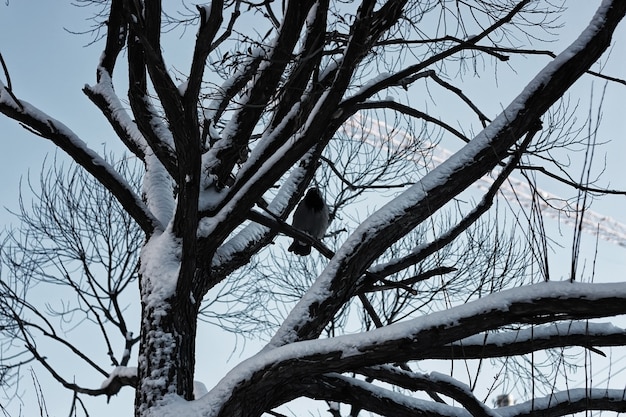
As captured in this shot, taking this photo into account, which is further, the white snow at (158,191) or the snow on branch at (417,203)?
the white snow at (158,191)

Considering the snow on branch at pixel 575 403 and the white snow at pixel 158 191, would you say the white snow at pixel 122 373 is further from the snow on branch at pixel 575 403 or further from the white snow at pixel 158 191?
the snow on branch at pixel 575 403

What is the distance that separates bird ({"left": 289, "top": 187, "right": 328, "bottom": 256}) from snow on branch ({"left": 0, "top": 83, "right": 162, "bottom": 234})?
9.81ft

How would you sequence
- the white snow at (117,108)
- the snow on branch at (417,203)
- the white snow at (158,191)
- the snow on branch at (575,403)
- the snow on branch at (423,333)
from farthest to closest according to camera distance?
the white snow at (117,108) < the white snow at (158,191) < the snow on branch at (417,203) < the snow on branch at (575,403) < the snow on branch at (423,333)

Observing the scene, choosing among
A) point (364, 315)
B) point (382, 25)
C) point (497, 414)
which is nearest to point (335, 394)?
point (497, 414)

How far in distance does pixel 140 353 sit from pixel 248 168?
105cm

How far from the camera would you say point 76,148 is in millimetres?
3445

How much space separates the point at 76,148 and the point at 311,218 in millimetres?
3377

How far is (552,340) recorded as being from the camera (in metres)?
2.47

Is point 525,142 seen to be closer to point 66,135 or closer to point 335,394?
point 335,394

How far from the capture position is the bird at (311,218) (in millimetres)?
6430

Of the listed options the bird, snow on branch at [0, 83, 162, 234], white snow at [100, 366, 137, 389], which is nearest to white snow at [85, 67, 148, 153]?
snow on branch at [0, 83, 162, 234]

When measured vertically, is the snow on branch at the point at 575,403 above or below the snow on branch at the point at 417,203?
below

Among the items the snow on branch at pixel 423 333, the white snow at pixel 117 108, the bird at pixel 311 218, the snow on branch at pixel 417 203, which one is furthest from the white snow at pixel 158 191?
the bird at pixel 311 218

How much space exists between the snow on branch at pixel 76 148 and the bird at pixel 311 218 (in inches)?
118
